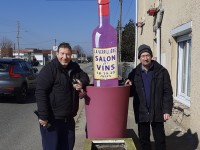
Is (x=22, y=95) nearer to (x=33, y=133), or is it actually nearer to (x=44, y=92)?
(x=33, y=133)

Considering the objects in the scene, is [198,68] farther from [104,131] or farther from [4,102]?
[4,102]

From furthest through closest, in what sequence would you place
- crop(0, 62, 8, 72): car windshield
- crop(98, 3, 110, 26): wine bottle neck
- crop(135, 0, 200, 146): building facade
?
crop(0, 62, 8, 72): car windshield
crop(135, 0, 200, 146): building facade
crop(98, 3, 110, 26): wine bottle neck

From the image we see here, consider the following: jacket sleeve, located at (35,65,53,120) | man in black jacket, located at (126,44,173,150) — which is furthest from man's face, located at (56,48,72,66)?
man in black jacket, located at (126,44,173,150)

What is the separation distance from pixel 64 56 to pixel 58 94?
A: 0.46m

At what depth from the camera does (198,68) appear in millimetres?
6391

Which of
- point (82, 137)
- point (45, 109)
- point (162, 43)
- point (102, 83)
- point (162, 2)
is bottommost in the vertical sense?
point (82, 137)

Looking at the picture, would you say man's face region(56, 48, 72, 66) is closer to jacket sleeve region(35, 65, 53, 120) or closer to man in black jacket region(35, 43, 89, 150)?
man in black jacket region(35, 43, 89, 150)

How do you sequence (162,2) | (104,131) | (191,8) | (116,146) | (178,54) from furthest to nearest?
1. (162,2)
2. (178,54)
3. (191,8)
4. (104,131)
5. (116,146)

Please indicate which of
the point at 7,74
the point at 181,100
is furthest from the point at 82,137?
the point at 7,74

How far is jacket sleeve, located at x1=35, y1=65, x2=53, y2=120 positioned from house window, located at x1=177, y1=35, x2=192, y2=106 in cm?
435

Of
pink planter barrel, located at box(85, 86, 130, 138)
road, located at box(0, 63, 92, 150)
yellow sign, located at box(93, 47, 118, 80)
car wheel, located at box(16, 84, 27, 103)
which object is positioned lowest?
road, located at box(0, 63, 92, 150)

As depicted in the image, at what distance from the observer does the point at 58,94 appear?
4.15 meters

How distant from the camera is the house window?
25.9ft

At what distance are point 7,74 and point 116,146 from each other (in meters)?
8.61
